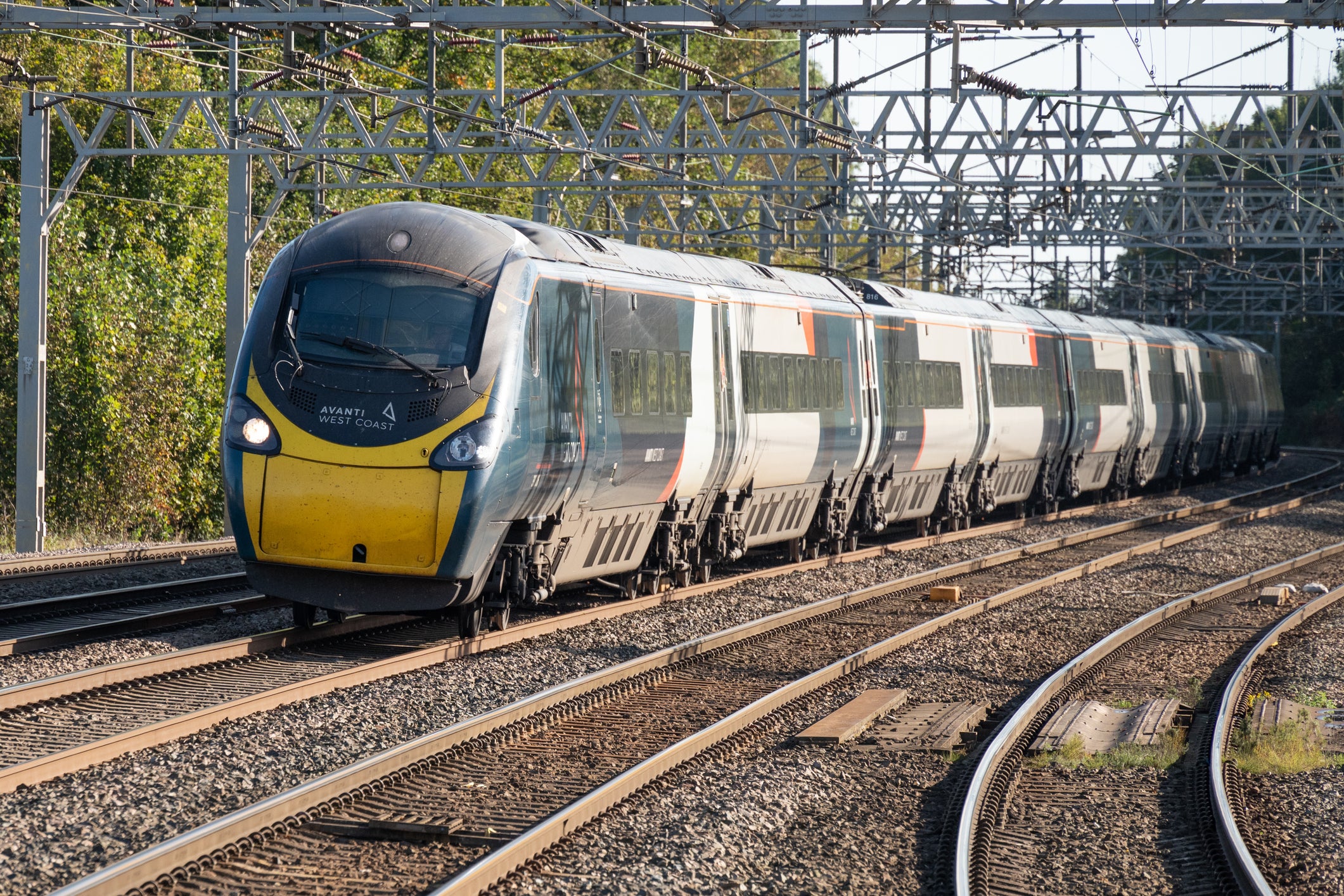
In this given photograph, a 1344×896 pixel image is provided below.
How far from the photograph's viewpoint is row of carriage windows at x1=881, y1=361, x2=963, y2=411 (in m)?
20.0

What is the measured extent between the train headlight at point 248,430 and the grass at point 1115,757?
5580mm

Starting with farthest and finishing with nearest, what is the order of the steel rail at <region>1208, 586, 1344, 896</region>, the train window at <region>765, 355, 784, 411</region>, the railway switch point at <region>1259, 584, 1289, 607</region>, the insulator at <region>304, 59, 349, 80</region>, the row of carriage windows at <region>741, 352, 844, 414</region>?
the insulator at <region>304, 59, 349, 80</region>
the railway switch point at <region>1259, 584, 1289, 607</region>
the train window at <region>765, 355, 784, 411</region>
the row of carriage windows at <region>741, 352, 844, 414</region>
the steel rail at <region>1208, 586, 1344, 896</region>

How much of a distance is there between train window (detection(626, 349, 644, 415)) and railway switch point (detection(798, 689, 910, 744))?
372cm

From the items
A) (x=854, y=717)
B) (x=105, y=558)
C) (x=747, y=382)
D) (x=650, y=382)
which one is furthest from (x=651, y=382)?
(x=105, y=558)

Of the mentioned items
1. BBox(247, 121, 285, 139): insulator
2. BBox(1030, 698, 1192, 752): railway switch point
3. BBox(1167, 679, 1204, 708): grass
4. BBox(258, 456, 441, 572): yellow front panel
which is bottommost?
BBox(1167, 679, 1204, 708): grass

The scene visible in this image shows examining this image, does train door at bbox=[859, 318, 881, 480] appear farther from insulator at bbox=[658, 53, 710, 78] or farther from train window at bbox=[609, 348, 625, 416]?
train window at bbox=[609, 348, 625, 416]

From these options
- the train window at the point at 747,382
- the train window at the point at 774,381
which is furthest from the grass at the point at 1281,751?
the train window at the point at 774,381

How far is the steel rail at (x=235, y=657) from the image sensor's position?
7.65m

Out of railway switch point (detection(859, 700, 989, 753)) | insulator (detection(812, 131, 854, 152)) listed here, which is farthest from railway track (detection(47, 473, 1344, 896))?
insulator (detection(812, 131, 854, 152))

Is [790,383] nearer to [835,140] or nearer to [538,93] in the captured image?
[538,93]

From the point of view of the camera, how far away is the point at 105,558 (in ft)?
57.2

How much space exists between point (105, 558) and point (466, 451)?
826cm

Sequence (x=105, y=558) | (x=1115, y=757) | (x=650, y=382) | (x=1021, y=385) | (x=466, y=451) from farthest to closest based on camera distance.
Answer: (x=1021, y=385) < (x=105, y=558) < (x=650, y=382) < (x=466, y=451) < (x=1115, y=757)

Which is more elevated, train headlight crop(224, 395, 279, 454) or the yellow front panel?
train headlight crop(224, 395, 279, 454)
